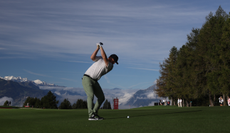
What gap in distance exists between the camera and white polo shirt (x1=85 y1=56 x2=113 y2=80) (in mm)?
8953

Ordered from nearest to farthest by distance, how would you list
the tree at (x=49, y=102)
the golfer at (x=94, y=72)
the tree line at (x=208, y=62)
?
the golfer at (x=94, y=72), the tree line at (x=208, y=62), the tree at (x=49, y=102)

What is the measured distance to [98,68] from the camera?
8969 millimetres

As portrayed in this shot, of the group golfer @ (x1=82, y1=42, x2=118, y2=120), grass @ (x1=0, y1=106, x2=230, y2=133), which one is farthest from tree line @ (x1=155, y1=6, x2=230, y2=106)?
golfer @ (x1=82, y1=42, x2=118, y2=120)

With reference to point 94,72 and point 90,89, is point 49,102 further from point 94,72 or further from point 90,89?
point 94,72

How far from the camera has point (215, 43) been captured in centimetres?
4234

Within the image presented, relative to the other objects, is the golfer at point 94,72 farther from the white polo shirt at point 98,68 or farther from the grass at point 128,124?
the grass at point 128,124

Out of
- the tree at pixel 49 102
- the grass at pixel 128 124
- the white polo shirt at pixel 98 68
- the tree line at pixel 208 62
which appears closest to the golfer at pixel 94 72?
the white polo shirt at pixel 98 68

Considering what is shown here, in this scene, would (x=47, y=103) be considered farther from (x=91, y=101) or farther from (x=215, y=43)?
(x=91, y=101)

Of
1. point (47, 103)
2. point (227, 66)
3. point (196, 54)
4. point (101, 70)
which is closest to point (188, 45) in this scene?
point (196, 54)

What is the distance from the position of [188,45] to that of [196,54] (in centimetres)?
694

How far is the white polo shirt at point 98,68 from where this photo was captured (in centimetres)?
895

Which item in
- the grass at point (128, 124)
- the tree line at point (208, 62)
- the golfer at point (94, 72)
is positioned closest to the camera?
the grass at point (128, 124)

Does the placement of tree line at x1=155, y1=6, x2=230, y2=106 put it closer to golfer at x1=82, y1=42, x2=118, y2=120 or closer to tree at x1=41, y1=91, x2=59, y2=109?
golfer at x1=82, y1=42, x2=118, y2=120

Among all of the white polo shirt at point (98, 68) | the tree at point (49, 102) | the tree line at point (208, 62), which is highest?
→ the tree line at point (208, 62)
